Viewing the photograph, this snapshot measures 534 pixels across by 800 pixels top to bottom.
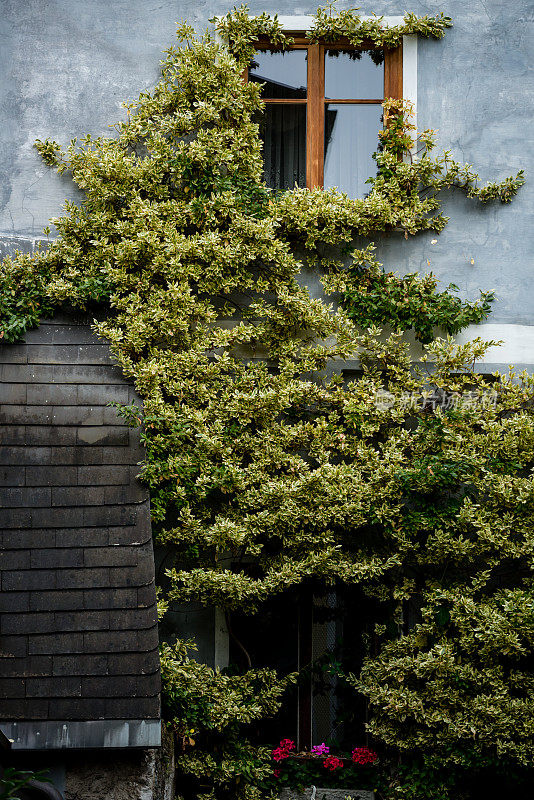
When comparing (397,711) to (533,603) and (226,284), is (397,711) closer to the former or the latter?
(533,603)

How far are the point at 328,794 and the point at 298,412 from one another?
10.1ft

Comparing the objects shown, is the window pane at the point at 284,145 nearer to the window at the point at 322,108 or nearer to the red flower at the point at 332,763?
the window at the point at 322,108

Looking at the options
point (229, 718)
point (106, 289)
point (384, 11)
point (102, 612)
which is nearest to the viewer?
point (102, 612)

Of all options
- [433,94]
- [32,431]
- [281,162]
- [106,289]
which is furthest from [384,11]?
[32,431]

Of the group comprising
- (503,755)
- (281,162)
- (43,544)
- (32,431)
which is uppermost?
(281,162)

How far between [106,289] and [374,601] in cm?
346

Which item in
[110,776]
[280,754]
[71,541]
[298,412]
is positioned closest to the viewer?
[110,776]

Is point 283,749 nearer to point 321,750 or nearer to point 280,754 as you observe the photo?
point 280,754

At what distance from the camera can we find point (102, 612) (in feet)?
18.4

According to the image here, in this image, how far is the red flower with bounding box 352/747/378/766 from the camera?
22.3 feet

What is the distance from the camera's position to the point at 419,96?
732 centimetres

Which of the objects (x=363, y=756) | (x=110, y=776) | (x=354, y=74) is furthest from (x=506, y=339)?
(x=110, y=776)

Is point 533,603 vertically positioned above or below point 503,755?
above

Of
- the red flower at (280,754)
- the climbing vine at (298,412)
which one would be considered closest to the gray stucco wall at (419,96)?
the climbing vine at (298,412)
